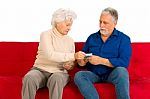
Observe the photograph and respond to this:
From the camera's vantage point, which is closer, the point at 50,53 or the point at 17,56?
the point at 50,53

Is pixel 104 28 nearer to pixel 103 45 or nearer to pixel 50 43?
pixel 103 45

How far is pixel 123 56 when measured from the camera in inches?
110

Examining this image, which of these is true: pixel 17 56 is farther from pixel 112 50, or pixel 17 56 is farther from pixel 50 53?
pixel 112 50

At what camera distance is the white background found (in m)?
3.57

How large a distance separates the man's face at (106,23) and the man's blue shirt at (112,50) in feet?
0.20

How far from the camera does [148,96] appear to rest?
2734mm

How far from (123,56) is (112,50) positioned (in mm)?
122

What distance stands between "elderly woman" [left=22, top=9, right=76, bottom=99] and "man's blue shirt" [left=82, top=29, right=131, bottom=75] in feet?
0.71

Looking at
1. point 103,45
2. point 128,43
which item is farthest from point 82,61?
point 128,43

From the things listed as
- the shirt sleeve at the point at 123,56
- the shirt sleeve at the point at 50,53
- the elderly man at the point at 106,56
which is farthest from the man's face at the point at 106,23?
the shirt sleeve at the point at 50,53

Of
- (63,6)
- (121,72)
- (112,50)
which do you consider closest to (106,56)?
(112,50)

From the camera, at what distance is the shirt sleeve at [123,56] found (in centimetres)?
277

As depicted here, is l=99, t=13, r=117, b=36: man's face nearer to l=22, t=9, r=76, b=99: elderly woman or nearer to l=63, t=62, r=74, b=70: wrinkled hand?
l=22, t=9, r=76, b=99: elderly woman

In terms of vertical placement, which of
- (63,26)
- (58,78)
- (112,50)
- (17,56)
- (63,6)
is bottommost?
(58,78)
